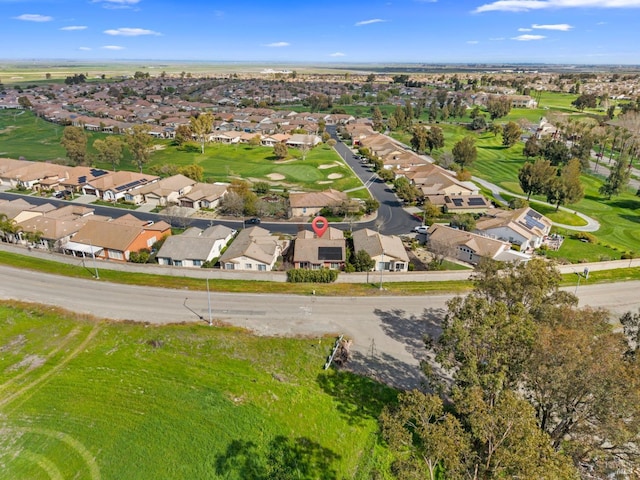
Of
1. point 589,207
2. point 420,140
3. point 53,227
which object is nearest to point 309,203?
point 53,227

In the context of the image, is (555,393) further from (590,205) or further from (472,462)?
(590,205)

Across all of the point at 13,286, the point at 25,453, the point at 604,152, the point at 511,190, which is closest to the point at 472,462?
the point at 25,453

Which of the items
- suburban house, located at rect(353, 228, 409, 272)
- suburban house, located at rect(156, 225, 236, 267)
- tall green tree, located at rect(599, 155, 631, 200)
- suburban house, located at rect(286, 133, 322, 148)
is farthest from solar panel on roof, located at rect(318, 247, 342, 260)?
suburban house, located at rect(286, 133, 322, 148)

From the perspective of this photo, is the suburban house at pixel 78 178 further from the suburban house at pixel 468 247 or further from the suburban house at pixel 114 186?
the suburban house at pixel 468 247

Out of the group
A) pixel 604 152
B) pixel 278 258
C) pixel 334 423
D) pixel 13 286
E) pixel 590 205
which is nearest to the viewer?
pixel 334 423

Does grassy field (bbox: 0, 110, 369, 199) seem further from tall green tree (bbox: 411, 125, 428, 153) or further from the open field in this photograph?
the open field

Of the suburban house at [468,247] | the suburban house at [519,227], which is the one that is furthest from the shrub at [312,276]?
the suburban house at [519,227]
